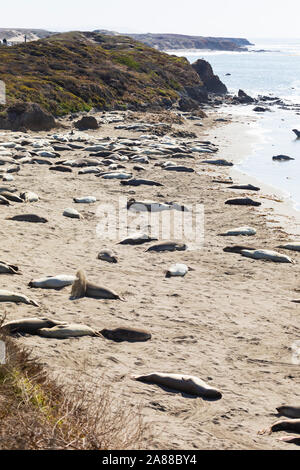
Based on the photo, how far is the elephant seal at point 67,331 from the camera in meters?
6.36

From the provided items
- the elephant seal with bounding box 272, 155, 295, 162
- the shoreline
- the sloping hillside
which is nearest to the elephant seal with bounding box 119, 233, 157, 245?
the shoreline

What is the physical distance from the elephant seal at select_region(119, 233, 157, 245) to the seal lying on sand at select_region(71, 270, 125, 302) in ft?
9.61

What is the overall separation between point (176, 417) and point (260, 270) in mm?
5137

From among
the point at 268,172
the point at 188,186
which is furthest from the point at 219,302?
the point at 268,172

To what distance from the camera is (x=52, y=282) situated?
26.2 feet

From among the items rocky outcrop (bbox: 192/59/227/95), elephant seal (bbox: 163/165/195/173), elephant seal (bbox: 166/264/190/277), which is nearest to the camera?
elephant seal (bbox: 166/264/190/277)

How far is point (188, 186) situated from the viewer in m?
16.1

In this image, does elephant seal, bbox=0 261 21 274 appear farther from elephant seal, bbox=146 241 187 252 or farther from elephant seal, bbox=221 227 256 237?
elephant seal, bbox=221 227 256 237

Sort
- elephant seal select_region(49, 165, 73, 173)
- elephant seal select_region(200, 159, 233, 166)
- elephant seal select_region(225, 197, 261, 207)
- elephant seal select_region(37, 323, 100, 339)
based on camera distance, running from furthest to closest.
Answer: elephant seal select_region(200, 159, 233, 166) → elephant seal select_region(49, 165, 73, 173) → elephant seal select_region(225, 197, 261, 207) → elephant seal select_region(37, 323, 100, 339)

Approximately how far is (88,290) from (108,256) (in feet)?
6.01

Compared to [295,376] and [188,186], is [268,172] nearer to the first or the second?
[188,186]

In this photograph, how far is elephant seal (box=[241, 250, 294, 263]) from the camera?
33.5 feet

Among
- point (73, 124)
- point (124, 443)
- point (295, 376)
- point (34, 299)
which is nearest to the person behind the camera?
point (124, 443)

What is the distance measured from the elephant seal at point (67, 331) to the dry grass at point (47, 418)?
1597mm
